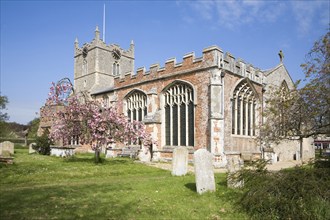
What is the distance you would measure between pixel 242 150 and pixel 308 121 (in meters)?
8.78

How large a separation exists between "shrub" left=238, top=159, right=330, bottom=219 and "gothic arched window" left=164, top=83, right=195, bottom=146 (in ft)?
40.1

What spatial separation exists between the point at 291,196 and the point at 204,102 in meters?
12.2

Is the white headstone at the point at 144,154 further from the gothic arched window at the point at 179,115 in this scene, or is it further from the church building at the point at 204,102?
the gothic arched window at the point at 179,115

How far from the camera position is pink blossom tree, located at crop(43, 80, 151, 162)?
593 inches

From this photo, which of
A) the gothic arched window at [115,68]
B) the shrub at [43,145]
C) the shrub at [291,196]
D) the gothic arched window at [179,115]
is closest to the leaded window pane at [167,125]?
the gothic arched window at [179,115]

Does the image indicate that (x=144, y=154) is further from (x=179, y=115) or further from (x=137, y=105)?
(x=137, y=105)

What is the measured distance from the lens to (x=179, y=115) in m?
19.5

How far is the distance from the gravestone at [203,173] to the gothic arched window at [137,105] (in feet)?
48.4

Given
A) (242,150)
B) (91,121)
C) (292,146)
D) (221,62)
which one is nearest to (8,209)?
(91,121)

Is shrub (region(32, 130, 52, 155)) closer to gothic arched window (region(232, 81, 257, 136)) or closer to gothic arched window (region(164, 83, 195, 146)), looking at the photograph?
gothic arched window (region(164, 83, 195, 146))

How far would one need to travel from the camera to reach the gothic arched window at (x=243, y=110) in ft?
63.2

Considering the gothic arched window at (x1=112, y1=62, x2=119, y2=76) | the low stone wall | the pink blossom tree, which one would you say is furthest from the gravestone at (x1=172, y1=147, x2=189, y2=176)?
the gothic arched window at (x1=112, y1=62, x2=119, y2=76)

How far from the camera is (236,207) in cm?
643

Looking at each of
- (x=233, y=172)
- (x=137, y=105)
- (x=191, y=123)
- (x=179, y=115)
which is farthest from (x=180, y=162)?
(x=137, y=105)
